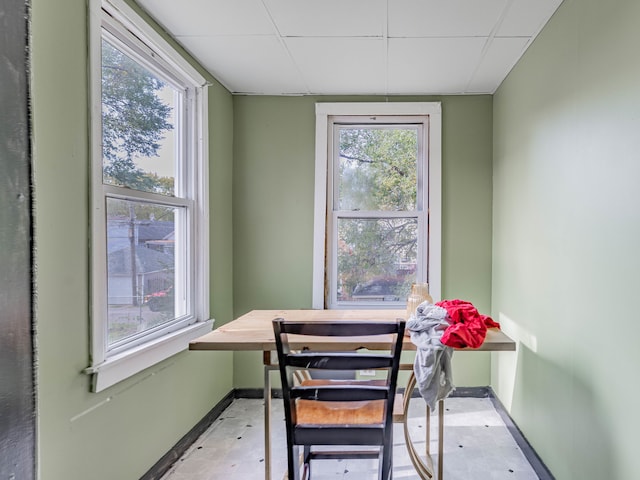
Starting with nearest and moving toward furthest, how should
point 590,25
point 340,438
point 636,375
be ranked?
point 636,375
point 340,438
point 590,25

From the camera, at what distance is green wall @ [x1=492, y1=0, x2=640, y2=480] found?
1294 mm

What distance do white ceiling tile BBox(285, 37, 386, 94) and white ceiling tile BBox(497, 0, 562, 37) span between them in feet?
2.11

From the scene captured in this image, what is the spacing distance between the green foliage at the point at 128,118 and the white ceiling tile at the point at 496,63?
191 cm

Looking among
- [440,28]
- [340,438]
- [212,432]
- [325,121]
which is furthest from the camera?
[325,121]

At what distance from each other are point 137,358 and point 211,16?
171cm

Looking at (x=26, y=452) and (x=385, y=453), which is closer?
(x=26, y=452)

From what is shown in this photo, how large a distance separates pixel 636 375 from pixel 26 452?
1.64m

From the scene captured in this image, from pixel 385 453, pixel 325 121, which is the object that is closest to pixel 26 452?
pixel 385 453

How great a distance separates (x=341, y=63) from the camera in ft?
7.81

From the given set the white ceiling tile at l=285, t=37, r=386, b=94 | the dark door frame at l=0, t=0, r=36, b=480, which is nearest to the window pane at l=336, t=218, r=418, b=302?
the white ceiling tile at l=285, t=37, r=386, b=94

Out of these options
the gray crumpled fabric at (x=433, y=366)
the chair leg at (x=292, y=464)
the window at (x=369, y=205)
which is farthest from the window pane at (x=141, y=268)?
the gray crumpled fabric at (x=433, y=366)

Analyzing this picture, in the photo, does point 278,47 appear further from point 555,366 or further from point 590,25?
point 555,366

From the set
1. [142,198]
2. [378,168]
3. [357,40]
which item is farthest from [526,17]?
[142,198]

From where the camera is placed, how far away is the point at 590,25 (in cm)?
151
